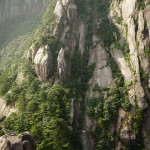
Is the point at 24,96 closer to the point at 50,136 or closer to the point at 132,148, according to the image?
the point at 50,136

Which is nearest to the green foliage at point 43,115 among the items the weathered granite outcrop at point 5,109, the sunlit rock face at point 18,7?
the weathered granite outcrop at point 5,109

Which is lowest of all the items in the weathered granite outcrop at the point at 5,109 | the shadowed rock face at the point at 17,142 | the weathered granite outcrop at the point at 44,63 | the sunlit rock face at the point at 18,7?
the shadowed rock face at the point at 17,142

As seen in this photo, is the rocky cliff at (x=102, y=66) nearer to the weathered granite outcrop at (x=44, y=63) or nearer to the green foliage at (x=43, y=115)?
the weathered granite outcrop at (x=44, y=63)

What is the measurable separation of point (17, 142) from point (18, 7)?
2659 inches

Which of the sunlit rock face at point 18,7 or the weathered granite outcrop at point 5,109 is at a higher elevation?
the sunlit rock face at point 18,7

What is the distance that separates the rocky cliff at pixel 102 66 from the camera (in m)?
24.1

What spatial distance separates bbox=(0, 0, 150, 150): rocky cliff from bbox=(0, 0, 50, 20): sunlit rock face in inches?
1059

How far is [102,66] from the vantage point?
3247cm

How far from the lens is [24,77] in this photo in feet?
102

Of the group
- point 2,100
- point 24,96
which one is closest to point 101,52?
point 24,96

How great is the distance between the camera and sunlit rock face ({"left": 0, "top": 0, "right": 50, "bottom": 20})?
63.2 metres

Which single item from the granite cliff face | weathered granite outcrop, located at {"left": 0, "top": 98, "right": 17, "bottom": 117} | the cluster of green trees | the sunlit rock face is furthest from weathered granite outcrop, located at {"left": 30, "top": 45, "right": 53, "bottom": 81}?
the sunlit rock face

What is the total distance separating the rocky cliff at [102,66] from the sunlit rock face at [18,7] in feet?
88.3

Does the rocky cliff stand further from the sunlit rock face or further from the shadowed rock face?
the sunlit rock face
